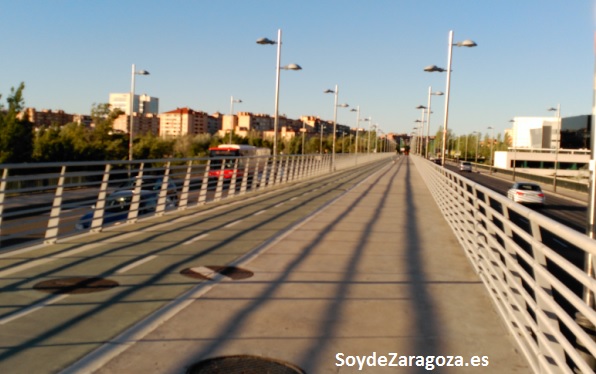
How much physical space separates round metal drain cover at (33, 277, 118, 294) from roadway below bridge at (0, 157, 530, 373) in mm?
12

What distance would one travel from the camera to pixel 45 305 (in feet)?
20.6

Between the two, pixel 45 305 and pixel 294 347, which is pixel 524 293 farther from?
pixel 45 305

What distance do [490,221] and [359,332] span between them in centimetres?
226

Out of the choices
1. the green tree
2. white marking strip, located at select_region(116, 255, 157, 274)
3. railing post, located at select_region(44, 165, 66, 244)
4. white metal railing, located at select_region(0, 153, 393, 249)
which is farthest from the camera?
the green tree

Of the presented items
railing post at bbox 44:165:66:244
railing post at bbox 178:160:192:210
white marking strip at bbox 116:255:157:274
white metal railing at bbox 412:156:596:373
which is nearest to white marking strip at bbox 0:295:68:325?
white marking strip at bbox 116:255:157:274

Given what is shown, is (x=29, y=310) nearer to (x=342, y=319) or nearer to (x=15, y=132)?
(x=342, y=319)

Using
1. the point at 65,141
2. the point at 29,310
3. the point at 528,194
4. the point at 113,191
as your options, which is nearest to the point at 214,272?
the point at 29,310

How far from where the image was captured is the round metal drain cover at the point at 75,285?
6934 millimetres

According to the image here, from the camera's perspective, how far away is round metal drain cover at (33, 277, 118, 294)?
6.93 m

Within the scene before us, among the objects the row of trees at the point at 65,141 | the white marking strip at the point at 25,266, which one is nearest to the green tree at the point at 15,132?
the row of trees at the point at 65,141

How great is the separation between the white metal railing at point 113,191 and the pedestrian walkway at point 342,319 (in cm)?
350

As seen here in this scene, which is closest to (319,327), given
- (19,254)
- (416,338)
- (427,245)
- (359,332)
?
(359,332)

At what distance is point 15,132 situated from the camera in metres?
41.2

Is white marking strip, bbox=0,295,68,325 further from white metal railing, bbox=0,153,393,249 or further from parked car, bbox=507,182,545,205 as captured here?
parked car, bbox=507,182,545,205
